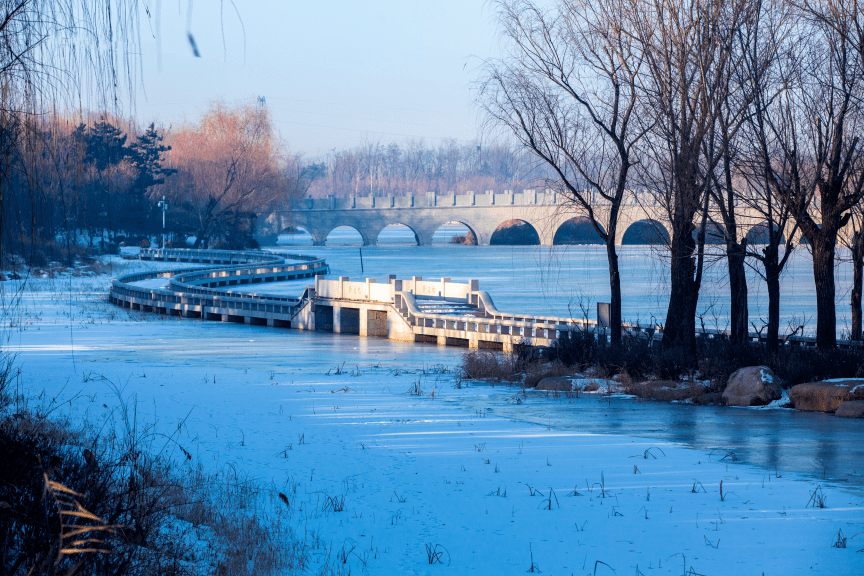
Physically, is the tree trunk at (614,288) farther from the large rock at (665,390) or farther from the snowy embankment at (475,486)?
the snowy embankment at (475,486)

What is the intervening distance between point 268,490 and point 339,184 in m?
181

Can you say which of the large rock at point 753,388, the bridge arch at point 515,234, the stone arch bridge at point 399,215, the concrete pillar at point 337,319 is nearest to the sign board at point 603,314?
the large rock at point 753,388

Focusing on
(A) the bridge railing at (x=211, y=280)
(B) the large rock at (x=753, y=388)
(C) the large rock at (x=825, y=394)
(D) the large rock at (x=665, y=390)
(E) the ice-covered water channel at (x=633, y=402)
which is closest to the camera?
(E) the ice-covered water channel at (x=633, y=402)

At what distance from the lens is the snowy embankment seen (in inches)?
226

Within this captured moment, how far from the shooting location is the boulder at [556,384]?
550 inches

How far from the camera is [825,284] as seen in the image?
1391 centimetres

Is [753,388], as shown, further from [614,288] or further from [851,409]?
[614,288]

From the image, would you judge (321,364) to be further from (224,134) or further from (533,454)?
(224,134)

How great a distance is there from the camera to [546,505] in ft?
22.2

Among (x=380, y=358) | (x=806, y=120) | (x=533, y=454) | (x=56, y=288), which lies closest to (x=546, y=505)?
(x=533, y=454)

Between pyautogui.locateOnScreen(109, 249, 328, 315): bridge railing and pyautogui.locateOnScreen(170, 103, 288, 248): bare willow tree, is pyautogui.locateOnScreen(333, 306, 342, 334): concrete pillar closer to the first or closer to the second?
pyautogui.locateOnScreen(109, 249, 328, 315): bridge railing

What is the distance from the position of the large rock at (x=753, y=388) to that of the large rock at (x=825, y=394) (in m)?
0.36

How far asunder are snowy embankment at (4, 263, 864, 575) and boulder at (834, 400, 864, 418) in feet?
11.0

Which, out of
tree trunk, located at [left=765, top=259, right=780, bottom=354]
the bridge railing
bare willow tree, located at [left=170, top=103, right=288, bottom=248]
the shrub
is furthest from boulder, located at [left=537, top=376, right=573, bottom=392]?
bare willow tree, located at [left=170, top=103, right=288, bottom=248]
